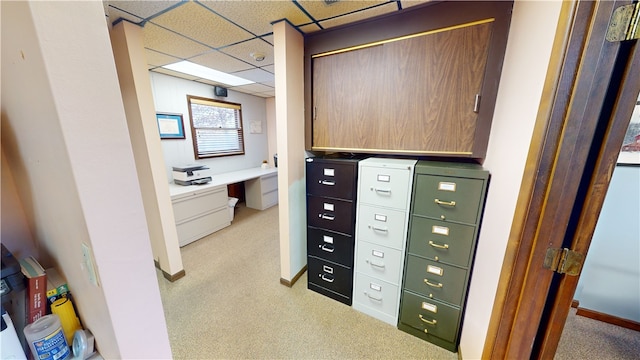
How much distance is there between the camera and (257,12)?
56.4 inches

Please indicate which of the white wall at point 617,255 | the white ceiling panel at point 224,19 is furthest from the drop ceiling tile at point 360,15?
the white wall at point 617,255

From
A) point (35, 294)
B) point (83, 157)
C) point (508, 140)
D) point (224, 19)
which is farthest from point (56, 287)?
point (508, 140)

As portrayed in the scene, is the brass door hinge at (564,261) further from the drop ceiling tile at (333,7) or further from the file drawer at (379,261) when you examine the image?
the drop ceiling tile at (333,7)

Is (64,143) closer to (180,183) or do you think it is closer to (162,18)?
(162,18)

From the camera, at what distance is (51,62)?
0.45 metres

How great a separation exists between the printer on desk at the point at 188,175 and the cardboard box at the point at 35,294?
242cm

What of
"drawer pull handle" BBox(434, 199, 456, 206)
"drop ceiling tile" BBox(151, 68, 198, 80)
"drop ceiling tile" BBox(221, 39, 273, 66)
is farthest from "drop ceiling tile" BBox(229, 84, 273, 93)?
"drawer pull handle" BBox(434, 199, 456, 206)

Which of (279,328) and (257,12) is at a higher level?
(257,12)

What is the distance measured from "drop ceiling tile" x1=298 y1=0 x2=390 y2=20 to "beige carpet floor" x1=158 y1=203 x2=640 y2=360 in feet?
7.53

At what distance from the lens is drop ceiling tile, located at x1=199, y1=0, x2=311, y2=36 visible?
1.34m

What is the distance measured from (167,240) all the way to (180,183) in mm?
1196

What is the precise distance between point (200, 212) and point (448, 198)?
9.75 feet

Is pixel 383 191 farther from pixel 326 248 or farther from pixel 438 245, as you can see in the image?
pixel 326 248

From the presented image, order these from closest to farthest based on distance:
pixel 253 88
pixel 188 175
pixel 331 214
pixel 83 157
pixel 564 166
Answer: pixel 83 157 < pixel 564 166 < pixel 331 214 < pixel 188 175 < pixel 253 88
